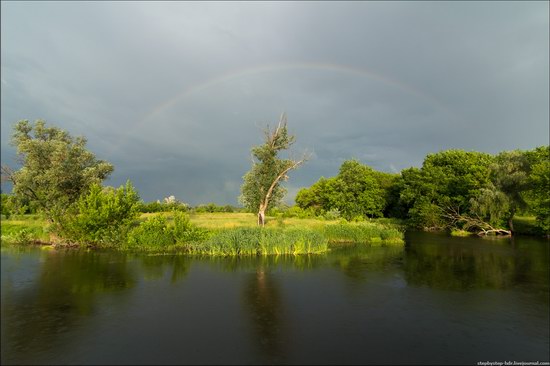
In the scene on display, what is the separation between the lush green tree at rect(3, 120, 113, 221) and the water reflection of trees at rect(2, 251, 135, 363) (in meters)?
11.5

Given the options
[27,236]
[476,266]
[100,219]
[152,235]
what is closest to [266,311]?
[152,235]

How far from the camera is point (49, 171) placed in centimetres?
4162

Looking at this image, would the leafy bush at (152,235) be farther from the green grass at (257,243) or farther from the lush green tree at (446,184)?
the lush green tree at (446,184)

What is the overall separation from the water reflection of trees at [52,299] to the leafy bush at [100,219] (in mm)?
5457

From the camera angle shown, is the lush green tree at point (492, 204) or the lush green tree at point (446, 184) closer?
the lush green tree at point (492, 204)

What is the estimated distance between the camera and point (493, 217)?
65.3 meters

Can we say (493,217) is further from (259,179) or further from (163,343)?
(163,343)

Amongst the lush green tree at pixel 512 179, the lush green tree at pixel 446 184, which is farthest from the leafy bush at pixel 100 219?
the lush green tree at pixel 446 184

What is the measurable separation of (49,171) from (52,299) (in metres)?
26.4

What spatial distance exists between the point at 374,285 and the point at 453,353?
446 inches

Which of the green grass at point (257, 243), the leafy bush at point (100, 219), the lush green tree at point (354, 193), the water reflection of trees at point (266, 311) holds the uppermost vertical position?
the lush green tree at point (354, 193)

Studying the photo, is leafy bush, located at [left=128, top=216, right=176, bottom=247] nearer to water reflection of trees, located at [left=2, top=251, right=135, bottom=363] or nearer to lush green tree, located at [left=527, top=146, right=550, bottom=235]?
water reflection of trees, located at [left=2, top=251, right=135, bottom=363]

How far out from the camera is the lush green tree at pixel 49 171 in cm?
4150

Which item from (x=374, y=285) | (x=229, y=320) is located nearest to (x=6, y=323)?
(x=229, y=320)
